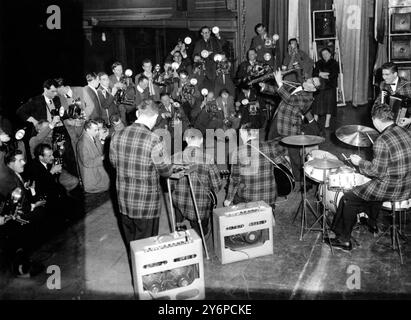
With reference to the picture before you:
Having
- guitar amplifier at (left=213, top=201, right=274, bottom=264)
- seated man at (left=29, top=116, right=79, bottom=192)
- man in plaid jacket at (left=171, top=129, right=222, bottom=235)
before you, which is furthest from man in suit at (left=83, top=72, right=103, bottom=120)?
guitar amplifier at (left=213, top=201, right=274, bottom=264)

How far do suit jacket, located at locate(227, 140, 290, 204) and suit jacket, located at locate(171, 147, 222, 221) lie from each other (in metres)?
0.31

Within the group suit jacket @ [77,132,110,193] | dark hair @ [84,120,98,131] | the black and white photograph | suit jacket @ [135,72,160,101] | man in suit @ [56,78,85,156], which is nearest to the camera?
the black and white photograph

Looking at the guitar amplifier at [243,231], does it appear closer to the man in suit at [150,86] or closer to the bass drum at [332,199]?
the bass drum at [332,199]

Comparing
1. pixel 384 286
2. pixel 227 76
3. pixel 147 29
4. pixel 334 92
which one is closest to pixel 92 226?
pixel 384 286

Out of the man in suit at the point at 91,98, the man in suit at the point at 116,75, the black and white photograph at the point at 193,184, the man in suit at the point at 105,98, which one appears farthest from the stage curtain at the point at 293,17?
the man in suit at the point at 91,98

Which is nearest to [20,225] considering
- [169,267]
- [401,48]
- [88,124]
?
[169,267]

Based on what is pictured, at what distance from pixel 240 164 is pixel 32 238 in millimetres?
2737

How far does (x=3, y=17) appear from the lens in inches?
321

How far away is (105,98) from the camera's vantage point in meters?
7.84

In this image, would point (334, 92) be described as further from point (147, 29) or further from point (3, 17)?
point (3, 17)

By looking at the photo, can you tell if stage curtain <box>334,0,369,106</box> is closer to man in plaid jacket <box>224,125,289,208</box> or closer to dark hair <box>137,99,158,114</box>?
man in plaid jacket <box>224,125,289,208</box>

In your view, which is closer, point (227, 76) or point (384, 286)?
point (384, 286)

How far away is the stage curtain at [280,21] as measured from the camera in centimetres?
1188

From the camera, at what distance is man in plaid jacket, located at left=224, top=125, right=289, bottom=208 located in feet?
17.4
